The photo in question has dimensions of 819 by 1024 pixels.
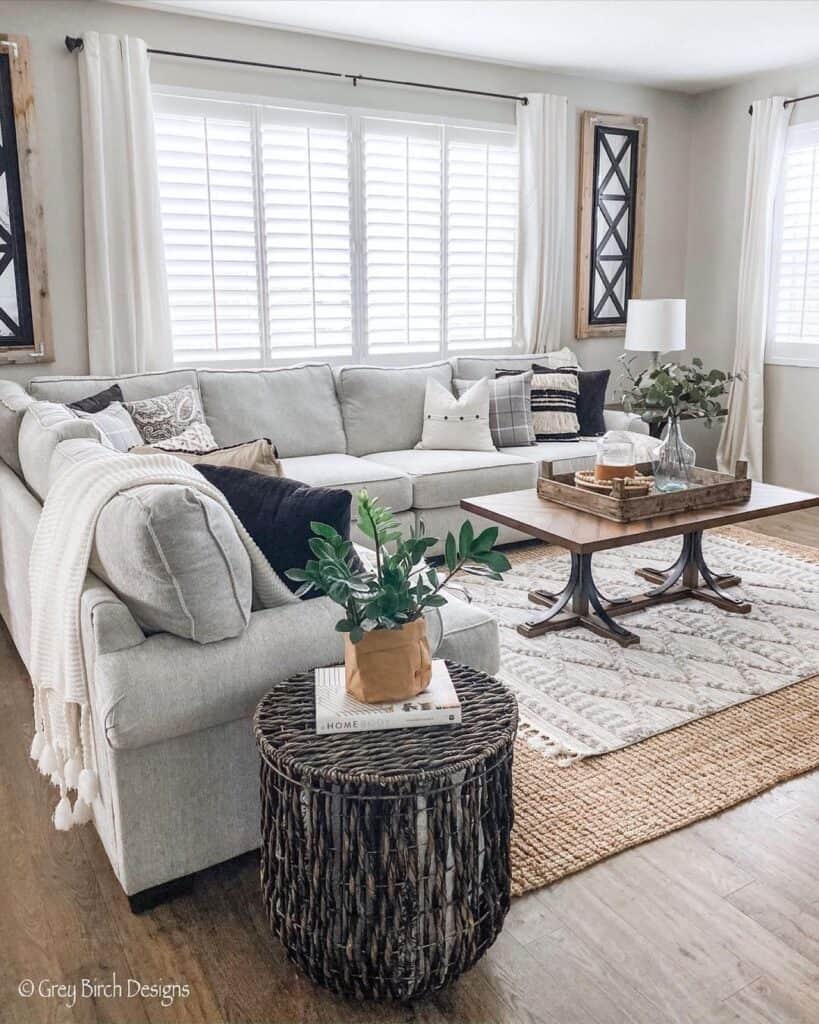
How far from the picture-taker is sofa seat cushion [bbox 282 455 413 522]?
407cm

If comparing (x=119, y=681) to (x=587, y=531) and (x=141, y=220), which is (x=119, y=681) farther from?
(x=141, y=220)

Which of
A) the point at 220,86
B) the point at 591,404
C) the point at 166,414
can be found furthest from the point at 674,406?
the point at 220,86

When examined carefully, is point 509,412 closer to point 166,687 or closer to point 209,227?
point 209,227

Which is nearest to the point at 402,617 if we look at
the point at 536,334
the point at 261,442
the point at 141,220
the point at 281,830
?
the point at 281,830

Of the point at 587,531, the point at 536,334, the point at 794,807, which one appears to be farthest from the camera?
the point at 536,334

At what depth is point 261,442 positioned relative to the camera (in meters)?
2.54

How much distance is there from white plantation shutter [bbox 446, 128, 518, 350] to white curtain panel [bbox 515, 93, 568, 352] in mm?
70

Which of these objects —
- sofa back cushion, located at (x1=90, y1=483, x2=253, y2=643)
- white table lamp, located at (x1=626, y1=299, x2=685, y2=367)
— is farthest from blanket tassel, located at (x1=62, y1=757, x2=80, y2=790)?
white table lamp, located at (x1=626, y1=299, x2=685, y2=367)

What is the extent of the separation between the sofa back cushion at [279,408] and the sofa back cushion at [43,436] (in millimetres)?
1314

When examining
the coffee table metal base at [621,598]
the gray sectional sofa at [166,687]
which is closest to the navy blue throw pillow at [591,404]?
the coffee table metal base at [621,598]

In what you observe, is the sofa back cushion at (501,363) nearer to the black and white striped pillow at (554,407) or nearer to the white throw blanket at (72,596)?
the black and white striped pillow at (554,407)

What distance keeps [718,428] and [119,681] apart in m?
5.25

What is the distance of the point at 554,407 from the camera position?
197 inches

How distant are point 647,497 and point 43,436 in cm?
208
